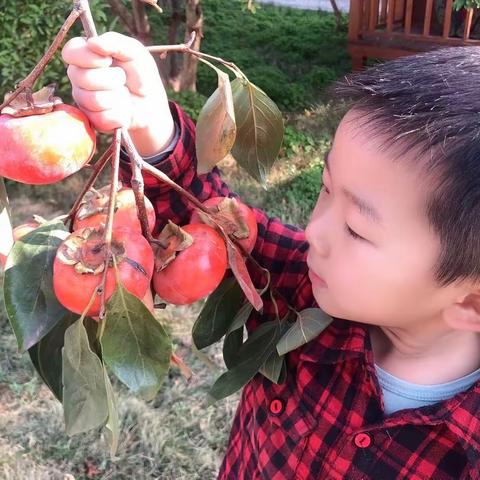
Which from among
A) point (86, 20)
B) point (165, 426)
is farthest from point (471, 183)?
point (165, 426)

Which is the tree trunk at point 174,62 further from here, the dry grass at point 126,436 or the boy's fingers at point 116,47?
the boy's fingers at point 116,47

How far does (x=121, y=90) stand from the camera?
67 cm

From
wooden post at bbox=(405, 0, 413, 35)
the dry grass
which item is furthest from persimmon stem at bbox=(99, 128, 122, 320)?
wooden post at bbox=(405, 0, 413, 35)

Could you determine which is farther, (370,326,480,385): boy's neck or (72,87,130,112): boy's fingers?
(370,326,480,385): boy's neck

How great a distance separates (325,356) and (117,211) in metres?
0.37

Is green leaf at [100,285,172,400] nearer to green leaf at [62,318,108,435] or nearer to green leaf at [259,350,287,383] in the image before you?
green leaf at [62,318,108,435]

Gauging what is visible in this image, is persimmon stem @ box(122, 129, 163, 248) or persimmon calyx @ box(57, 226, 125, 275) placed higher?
persimmon stem @ box(122, 129, 163, 248)

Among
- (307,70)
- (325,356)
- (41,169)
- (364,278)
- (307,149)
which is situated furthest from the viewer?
(307,70)

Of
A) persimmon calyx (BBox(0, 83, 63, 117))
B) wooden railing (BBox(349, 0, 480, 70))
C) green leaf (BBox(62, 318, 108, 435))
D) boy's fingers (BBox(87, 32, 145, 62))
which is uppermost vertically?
boy's fingers (BBox(87, 32, 145, 62))

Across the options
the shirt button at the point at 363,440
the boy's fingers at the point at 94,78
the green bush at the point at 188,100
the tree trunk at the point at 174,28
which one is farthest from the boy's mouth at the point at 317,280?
the green bush at the point at 188,100

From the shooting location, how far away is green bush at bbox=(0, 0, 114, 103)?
8.24ft

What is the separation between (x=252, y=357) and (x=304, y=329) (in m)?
0.10

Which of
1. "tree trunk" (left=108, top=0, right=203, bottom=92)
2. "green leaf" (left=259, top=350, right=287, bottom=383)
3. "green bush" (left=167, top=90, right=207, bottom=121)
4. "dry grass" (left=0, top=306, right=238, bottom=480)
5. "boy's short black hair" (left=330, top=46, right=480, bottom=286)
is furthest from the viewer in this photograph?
"green bush" (left=167, top=90, right=207, bottom=121)

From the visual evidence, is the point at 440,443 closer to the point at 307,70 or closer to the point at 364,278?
the point at 364,278
